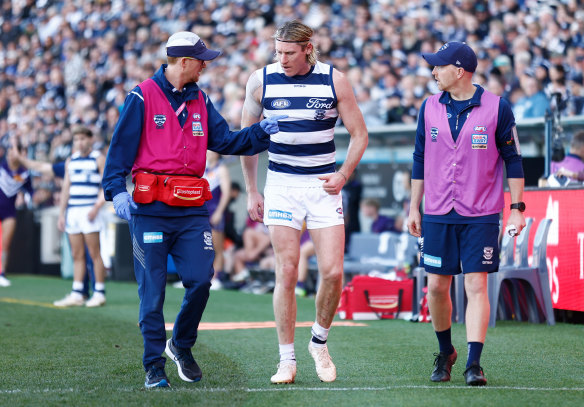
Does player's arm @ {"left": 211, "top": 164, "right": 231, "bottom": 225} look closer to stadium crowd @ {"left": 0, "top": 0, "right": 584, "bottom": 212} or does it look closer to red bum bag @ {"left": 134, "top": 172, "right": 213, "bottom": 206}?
stadium crowd @ {"left": 0, "top": 0, "right": 584, "bottom": 212}

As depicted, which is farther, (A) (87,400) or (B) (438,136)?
(B) (438,136)

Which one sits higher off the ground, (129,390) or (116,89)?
(116,89)

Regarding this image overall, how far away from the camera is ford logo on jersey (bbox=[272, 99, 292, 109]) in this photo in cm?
588

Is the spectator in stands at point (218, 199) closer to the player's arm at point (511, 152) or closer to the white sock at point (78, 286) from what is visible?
the white sock at point (78, 286)

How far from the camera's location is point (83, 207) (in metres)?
11.5

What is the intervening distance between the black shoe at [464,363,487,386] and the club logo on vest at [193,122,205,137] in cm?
209

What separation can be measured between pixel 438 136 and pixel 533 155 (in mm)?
6689

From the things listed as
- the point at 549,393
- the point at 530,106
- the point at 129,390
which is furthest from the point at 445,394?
the point at 530,106

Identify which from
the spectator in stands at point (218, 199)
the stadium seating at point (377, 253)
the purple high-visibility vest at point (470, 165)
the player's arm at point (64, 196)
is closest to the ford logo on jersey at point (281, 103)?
the purple high-visibility vest at point (470, 165)

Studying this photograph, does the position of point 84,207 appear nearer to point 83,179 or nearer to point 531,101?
point 83,179

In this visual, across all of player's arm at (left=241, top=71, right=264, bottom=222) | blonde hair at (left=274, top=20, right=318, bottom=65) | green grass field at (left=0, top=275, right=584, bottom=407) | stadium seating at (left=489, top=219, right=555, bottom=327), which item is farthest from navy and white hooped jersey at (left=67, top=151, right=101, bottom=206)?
blonde hair at (left=274, top=20, right=318, bottom=65)

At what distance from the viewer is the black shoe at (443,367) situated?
586 cm

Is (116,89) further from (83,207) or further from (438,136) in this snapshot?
(438,136)

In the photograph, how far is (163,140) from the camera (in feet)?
18.5
